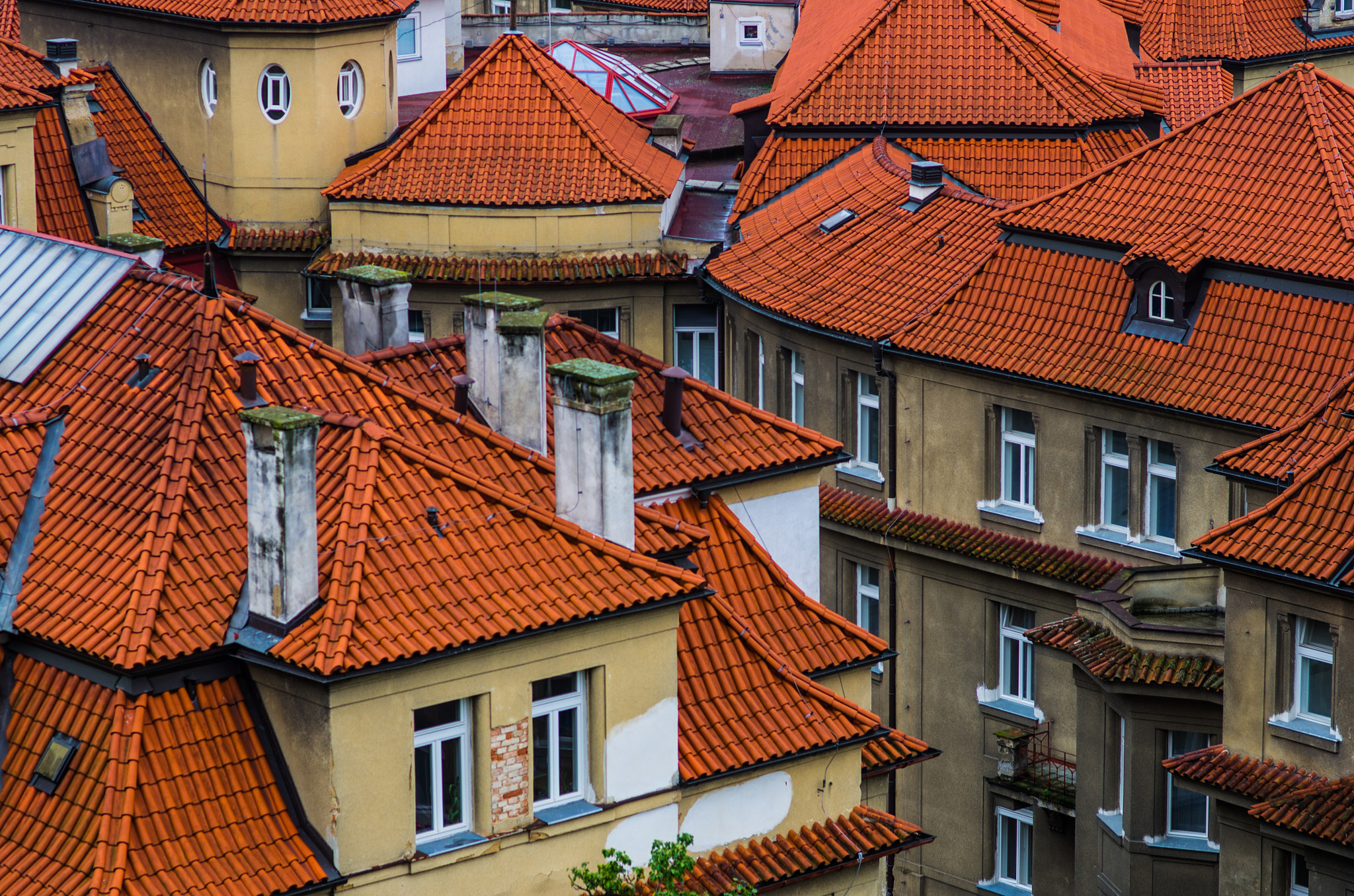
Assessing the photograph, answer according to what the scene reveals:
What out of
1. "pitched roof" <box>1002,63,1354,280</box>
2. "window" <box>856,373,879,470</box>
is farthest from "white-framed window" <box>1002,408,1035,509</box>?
"pitched roof" <box>1002,63,1354,280</box>

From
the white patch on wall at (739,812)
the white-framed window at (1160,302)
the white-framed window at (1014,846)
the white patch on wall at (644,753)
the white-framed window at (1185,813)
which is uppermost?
the white-framed window at (1160,302)

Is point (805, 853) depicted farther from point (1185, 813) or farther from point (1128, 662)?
point (1185, 813)

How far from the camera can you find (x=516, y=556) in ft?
107

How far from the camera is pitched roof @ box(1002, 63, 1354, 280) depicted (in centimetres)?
5244

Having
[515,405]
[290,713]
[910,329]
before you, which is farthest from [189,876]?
[910,329]

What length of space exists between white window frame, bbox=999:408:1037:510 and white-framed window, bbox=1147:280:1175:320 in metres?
3.72

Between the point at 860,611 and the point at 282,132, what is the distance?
2166 cm

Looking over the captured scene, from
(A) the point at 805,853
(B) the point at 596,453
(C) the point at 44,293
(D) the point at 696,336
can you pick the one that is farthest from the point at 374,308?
(D) the point at 696,336

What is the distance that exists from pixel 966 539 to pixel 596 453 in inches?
953

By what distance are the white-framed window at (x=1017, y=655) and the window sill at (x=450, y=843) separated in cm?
2614

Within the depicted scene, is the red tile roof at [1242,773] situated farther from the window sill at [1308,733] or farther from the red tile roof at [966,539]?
the red tile roof at [966,539]

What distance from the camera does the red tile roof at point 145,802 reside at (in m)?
29.4

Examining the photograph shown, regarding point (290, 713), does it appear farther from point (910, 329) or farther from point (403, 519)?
point (910, 329)

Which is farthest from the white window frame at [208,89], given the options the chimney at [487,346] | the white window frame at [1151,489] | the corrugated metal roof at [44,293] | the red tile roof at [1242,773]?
the red tile roof at [1242,773]
